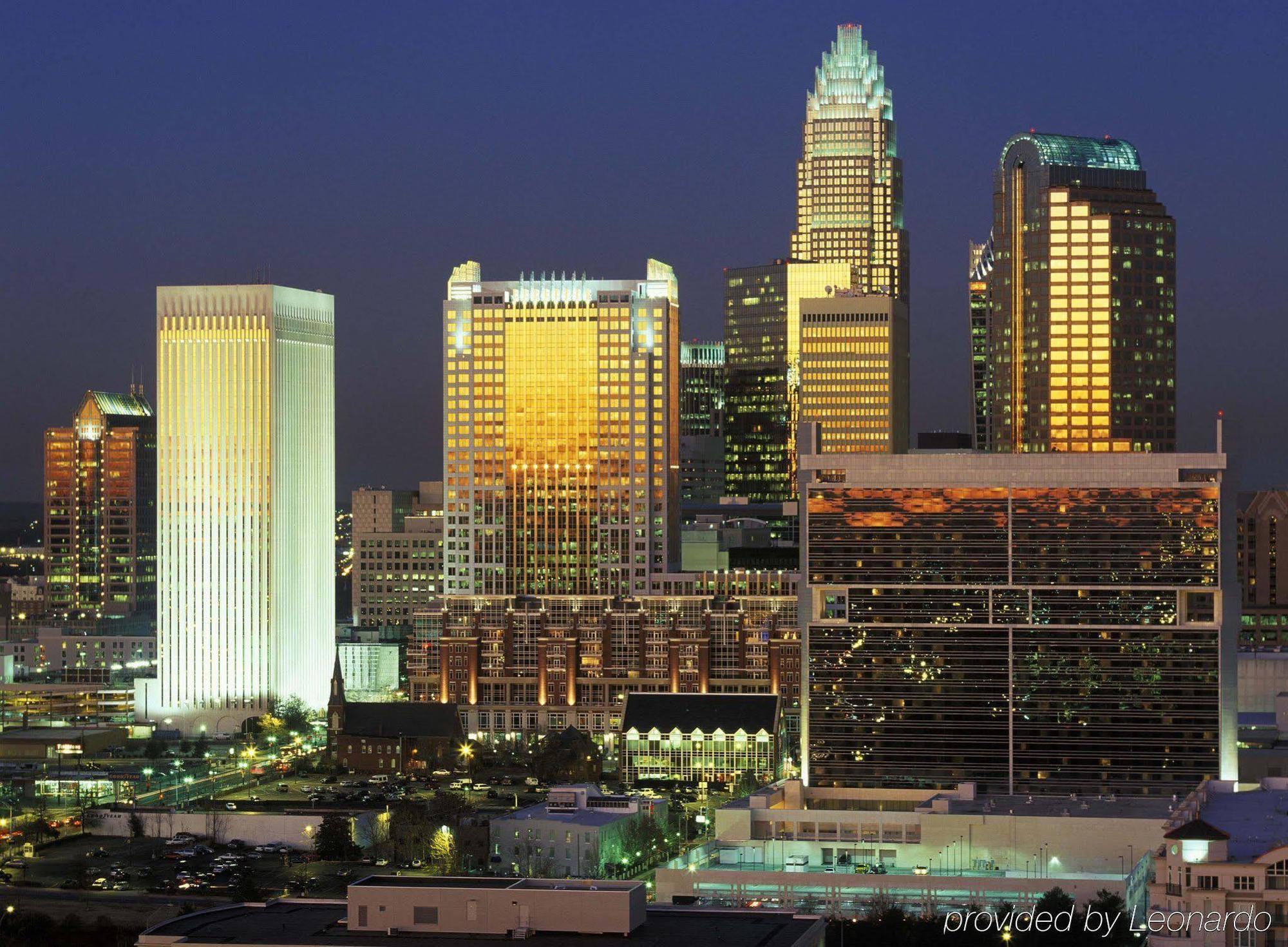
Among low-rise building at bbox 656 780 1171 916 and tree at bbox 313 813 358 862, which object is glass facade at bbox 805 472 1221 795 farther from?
tree at bbox 313 813 358 862

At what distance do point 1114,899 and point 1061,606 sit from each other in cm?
4982

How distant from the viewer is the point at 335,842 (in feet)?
559

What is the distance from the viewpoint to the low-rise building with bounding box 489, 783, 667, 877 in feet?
531

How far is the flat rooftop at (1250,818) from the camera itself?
376 feet

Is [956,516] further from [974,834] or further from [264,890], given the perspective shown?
[264,890]

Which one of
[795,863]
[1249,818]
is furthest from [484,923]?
[795,863]

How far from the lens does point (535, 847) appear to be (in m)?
164

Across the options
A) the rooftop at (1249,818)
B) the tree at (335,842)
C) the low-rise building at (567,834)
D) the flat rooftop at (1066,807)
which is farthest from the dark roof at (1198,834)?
the tree at (335,842)

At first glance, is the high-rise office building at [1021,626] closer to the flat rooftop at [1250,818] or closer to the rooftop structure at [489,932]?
the flat rooftop at [1250,818]

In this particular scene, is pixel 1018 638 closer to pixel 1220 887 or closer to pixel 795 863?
pixel 795 863

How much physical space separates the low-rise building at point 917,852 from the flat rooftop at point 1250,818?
7312 mm

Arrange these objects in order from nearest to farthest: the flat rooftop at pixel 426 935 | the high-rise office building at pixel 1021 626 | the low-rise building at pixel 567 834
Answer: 1. the flat rooftop at pixel 426 935
2. the low-rise building at pixel 567 834
3. the high-rise office building at pixel 1021 626

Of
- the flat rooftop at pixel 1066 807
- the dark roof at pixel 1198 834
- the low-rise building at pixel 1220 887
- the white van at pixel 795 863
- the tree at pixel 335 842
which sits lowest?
the tree at pixel 335 842

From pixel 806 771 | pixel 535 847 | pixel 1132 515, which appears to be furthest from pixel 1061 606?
pixel 535 847
